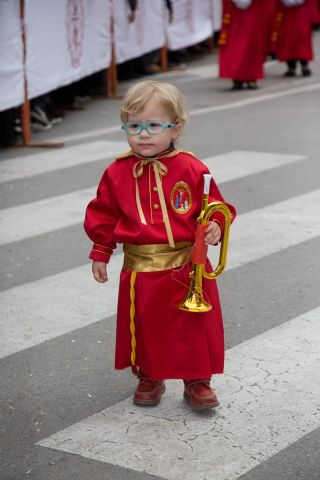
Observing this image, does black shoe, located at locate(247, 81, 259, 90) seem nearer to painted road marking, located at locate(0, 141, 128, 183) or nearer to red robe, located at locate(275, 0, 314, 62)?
red robe, located at locate(275, 0, 314, 62)

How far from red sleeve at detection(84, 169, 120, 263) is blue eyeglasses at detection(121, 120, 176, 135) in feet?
0.63

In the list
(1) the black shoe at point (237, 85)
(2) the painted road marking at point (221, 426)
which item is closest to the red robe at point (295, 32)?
(1) the black shoe at point (237, 85)

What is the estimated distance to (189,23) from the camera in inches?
679

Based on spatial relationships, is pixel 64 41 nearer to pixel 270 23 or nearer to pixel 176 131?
pixel 270 23

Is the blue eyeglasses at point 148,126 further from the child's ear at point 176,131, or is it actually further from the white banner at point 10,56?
the white banner at point 10,56

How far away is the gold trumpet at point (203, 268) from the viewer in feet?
12.6

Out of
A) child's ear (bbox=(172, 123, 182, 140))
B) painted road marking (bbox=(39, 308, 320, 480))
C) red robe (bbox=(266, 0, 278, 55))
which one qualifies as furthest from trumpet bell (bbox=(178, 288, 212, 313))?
red robe (bbox=(266, 0, 278, 55))

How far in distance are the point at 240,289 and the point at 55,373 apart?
1405 mm

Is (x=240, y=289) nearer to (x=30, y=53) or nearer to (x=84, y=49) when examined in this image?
(x=30, y=53)

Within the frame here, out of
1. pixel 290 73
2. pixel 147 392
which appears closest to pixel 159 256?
pixel 147 392

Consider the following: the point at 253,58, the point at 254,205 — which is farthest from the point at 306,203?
the point at 253,58

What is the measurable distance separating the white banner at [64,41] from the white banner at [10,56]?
233mm

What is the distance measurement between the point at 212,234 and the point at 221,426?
0.67 metres

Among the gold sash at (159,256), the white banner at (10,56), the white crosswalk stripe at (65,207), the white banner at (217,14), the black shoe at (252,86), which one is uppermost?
the gold sash at (159,256)
